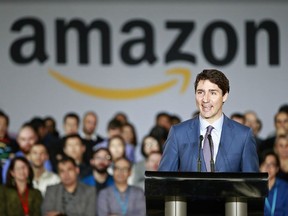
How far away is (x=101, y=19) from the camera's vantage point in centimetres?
1128

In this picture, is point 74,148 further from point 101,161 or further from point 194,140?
point 194,140

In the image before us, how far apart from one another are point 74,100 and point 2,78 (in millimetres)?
865

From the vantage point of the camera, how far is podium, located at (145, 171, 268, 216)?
362 cm

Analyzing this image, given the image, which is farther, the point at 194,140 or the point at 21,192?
the point at 21,192

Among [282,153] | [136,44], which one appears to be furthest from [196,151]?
[136,44]

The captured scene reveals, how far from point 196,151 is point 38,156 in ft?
15.8

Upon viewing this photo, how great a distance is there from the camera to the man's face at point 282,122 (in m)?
9.72

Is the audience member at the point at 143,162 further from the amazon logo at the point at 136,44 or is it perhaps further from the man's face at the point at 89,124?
the amazon logo at the point at 136,44

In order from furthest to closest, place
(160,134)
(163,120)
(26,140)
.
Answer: (163,120) → (160,134) → (26,140)

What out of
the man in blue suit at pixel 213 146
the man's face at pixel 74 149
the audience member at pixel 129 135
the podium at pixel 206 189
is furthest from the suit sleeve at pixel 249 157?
the audience member at pixel 129 135

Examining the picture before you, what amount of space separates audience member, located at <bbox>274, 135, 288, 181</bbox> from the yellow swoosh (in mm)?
2502

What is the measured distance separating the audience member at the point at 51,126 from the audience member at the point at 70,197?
205 centimetres

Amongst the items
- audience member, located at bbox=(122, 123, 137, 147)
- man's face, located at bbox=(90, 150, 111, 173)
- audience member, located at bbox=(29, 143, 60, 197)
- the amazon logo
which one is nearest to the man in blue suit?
man's face, located at bbox=(90, 150, 111, 173)

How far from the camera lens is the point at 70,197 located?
26.8 ft
